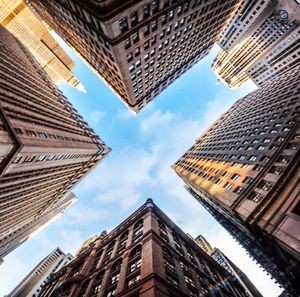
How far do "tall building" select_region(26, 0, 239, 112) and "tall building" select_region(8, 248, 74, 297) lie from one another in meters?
93.9

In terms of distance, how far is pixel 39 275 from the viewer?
143750 mm

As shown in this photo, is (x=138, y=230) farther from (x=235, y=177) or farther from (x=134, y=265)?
(x=235, y=177)

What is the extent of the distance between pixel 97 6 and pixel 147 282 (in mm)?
31991

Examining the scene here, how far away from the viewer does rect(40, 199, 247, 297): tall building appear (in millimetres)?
29050


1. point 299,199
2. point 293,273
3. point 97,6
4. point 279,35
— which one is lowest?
point 293,273

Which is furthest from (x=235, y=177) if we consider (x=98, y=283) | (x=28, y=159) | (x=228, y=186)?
(x=28, y=159)

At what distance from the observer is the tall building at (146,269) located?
2905cm

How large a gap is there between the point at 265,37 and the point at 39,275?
6263 inches

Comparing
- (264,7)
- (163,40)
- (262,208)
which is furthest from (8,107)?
(264,7)

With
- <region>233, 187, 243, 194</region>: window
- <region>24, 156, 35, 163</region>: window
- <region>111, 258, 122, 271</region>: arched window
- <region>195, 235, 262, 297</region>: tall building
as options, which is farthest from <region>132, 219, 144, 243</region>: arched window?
<region>195, 235, 262, 297</region>: tall building

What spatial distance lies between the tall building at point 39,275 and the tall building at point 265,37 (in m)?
135

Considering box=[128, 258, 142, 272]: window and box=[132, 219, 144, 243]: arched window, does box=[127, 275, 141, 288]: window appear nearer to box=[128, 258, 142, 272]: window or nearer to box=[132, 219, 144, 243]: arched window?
box=[128, 258, 142, 272]: window

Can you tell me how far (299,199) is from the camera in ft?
101

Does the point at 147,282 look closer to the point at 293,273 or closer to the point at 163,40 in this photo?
the point at 293,273
